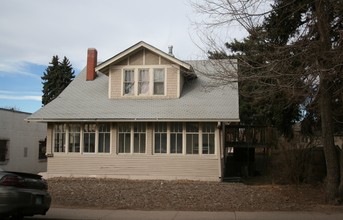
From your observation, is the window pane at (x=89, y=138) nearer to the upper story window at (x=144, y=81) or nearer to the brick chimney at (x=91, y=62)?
the upper story window at (x=144, y=81)

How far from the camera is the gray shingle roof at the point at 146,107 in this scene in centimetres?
2002

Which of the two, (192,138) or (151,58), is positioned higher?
(151,58)

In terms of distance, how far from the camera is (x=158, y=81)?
21.9m

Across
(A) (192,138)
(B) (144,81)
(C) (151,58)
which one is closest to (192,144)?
(A) (192,138)

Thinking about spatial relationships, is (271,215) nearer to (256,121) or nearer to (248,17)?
(248,17)

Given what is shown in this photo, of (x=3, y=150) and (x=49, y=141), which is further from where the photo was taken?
(x=3, y=150)

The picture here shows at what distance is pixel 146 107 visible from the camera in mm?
21016

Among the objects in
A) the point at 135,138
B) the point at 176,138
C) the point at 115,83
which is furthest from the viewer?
the point at 115,83

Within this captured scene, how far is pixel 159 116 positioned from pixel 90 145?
4.13 meters

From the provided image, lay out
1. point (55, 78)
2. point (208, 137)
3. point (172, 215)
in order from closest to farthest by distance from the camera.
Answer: point (172, 215) < point (208, 137) < point (55, 78)

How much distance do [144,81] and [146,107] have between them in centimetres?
167

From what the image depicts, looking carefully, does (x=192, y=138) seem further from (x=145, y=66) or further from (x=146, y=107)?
(x=145, y=66)

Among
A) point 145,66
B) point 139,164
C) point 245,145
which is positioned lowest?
point 139,164

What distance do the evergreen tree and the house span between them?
78.3 ft
